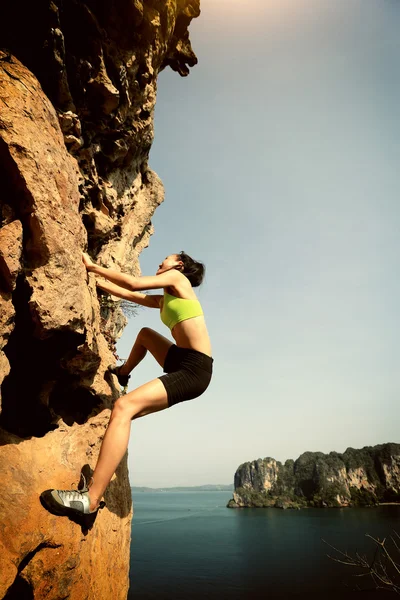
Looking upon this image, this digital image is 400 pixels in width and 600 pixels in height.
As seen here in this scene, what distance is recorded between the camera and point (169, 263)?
202 inches

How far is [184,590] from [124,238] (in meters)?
54.6

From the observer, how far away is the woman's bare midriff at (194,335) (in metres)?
4.18

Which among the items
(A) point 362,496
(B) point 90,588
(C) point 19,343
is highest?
(C) point 19,343

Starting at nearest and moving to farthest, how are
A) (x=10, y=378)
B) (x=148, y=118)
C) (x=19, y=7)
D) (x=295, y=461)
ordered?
(x=10, y=378), (x=19, y=7), (x=148, y=118), (x=295, y=461)

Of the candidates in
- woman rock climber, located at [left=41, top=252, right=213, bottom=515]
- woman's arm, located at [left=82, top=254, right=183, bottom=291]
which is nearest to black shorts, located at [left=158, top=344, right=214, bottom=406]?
woman rock climber, located at [left=41, top=252, right=213, bottom=515]

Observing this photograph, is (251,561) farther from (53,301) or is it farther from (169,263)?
(53,301)

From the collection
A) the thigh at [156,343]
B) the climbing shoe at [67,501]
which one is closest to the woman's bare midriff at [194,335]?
the thigh at [156,343]

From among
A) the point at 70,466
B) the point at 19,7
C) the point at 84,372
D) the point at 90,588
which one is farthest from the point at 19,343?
the point at 19,7

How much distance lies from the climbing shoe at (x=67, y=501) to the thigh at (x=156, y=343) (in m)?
1.90

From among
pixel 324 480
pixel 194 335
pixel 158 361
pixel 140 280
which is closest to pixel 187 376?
pixel 194 335

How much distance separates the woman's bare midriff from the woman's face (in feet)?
3.83

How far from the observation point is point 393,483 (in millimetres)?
132125

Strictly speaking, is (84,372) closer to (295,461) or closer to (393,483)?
(393,483)

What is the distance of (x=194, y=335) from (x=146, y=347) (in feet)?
3.77
